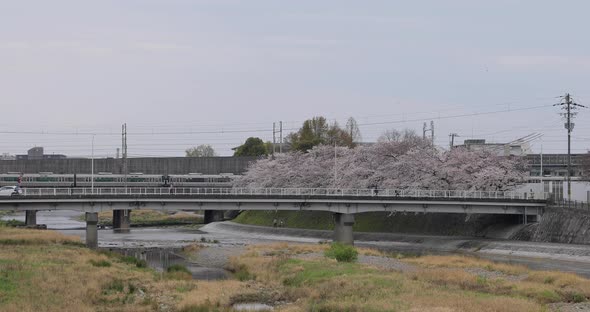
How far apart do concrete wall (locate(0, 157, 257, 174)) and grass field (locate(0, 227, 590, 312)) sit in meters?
133

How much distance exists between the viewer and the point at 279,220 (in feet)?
407

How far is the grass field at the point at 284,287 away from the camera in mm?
37406

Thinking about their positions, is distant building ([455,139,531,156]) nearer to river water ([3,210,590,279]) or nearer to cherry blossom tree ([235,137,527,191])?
cherry blossom tree ([235,137,527,191])

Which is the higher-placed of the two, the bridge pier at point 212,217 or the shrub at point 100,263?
the shrub at point 100,263

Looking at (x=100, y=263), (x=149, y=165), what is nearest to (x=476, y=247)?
(x=100, y=263)

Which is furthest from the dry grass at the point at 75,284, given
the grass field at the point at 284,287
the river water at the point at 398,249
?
the river water at the point at 398,249

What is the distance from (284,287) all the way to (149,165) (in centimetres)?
15218

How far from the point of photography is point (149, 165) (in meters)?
196

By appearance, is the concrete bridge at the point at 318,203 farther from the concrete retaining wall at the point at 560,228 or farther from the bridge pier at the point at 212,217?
the bridge pier at the point at 212,217

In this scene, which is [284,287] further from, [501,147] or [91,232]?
[501,147]

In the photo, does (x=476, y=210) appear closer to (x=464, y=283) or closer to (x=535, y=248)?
(x=535, y=248)

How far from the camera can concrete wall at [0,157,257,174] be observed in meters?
194

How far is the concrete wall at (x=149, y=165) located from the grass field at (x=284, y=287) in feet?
435

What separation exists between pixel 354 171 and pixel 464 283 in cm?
6543
